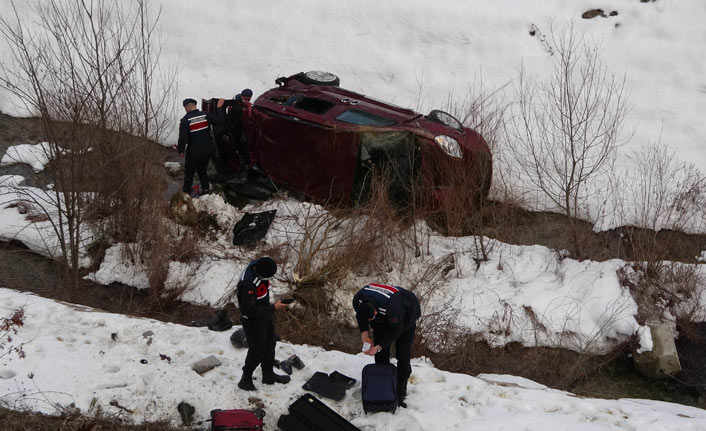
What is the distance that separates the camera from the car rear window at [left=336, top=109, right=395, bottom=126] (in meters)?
8.49

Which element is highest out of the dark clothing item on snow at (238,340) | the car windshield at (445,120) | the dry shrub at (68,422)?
the car windshield at (445,120)

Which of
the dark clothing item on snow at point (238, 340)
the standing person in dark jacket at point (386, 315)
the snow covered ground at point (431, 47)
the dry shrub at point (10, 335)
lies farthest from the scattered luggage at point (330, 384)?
the snow covered ground at point (431, 47)

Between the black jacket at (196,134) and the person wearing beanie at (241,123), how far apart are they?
1.24 feet

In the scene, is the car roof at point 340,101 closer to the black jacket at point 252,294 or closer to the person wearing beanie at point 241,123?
the person wearing beanie at point 241,123

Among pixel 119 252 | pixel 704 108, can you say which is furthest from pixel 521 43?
pixel 119 252

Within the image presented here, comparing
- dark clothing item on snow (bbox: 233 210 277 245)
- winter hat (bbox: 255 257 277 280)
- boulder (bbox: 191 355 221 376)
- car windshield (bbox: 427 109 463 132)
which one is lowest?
boulder (bbox: 191 355 221 376)

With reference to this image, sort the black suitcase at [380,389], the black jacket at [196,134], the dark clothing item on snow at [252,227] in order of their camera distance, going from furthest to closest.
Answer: the black jacket at [196,134] < the dark clothing item on snow at [252,227] < the black suitcase at [380,389]

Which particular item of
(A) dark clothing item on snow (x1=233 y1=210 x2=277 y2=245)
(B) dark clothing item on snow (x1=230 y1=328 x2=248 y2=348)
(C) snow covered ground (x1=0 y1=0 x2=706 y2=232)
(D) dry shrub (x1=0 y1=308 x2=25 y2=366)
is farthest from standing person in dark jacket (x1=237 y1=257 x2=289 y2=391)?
(C) snow covered ground (x1=0 y1=0 x2=706 y2=232)

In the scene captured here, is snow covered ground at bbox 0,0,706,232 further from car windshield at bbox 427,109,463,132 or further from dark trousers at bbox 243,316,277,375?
dark trousers at bbox 243,316,277,375

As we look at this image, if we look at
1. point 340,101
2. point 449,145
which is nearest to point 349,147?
point 340,101

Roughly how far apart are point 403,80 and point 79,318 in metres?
7.03

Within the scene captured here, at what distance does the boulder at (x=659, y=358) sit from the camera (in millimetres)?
6820

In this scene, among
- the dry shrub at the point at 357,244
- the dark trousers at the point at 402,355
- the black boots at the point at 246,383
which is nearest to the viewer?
the dark trousers at the point at 402,355

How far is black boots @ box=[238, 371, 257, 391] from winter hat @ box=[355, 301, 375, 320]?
1.25m
